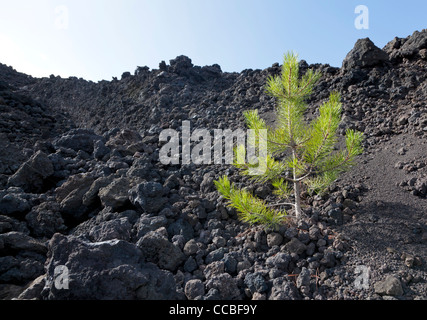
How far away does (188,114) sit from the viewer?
839cm

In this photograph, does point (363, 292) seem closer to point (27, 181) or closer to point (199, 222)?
point (199, 222)

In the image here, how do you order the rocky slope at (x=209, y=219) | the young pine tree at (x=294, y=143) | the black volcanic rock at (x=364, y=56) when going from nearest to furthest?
the rocky slope at (x=209, y=219), the young pine tree at (x=294, y=143), the black volcanic rock at (x=364, y=56)

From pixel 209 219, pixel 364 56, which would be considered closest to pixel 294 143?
pixel 209 219

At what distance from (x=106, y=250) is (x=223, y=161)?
3.22 m

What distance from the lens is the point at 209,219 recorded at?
3902 millimetres

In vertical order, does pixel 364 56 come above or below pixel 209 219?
above

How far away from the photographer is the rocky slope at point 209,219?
2572mm

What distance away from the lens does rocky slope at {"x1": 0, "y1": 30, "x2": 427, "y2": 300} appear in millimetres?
2572

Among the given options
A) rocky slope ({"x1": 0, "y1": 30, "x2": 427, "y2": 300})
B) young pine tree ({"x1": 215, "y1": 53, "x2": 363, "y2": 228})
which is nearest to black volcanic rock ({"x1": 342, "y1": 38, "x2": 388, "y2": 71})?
rocky slope ({"x1": 0, "y1": 30, "x2": 427, "y2": 300})

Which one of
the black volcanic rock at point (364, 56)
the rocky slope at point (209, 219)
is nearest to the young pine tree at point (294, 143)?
the rocky slope at point (209, 219)

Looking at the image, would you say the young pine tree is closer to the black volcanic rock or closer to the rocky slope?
the rocky slope

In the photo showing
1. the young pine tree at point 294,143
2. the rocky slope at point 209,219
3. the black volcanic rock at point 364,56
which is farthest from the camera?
the black volcanic rock at point 364,56

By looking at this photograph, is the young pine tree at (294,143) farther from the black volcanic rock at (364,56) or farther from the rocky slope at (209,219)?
the black volcanic rock at (364,56)

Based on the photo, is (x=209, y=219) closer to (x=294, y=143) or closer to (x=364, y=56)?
(x=294, y=143)
